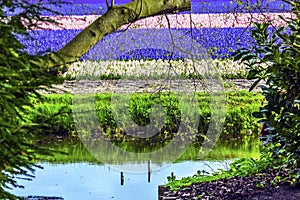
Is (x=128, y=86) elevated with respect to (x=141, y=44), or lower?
lower

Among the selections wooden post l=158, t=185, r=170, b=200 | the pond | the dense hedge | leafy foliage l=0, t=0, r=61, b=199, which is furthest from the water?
leafy foliage l=0, t=0, r=61, b=199

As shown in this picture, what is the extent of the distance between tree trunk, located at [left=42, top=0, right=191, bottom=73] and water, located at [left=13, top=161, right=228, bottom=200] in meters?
2.16

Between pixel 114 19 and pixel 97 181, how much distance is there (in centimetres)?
292

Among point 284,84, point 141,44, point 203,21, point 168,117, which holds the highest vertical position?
point 203,21

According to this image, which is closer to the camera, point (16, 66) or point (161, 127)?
point (16, 66)

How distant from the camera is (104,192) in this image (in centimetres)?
679

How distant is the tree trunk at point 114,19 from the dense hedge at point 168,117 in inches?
149

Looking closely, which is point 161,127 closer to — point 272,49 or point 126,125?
point 126,125

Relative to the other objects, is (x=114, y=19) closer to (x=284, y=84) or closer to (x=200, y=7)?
(x=284, y=84)

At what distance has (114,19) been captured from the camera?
15.5ft

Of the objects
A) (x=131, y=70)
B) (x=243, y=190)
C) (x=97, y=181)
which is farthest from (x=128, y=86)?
(x=243, y=190)

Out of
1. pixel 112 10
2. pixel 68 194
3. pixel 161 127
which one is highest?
pixel 112 10

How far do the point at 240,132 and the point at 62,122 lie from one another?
2.24 m

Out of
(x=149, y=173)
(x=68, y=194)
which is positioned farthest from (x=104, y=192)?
(x=149, y=173)
